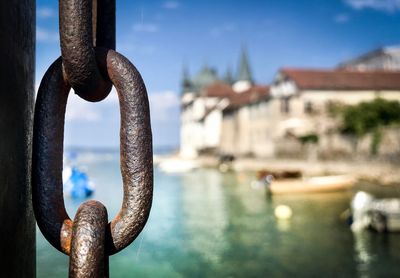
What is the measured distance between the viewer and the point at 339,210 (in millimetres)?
19672

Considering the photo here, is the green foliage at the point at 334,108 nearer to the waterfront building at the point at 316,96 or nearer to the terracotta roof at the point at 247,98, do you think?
the waterfront building at the point at 316,96

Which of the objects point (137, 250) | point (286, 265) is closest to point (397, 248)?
point (286, 265)

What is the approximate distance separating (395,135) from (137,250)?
85.0 ft

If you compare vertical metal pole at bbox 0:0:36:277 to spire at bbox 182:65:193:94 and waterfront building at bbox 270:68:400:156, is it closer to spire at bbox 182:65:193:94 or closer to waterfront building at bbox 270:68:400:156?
waterfront building at bbox 270:68:400:156

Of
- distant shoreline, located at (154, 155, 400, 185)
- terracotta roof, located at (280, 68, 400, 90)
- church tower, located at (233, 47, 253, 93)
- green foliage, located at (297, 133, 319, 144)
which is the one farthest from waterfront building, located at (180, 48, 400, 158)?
church tower, located at (233, 47, 253, 93)

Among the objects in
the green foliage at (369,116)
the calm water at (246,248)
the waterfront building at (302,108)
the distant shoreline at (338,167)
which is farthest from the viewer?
the waterfront building at (302,108)

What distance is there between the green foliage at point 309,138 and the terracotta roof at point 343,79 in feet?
24.4

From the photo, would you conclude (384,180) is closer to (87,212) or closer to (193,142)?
(87,212)

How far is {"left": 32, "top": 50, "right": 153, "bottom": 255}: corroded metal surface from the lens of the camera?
116cm

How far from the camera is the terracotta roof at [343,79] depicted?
47781 millimetres

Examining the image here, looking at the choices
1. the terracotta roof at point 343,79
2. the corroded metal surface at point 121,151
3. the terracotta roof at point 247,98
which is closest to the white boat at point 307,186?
the terracotta roof at point 343,79

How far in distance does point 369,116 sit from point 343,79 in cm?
1290

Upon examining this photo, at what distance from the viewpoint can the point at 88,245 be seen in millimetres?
Answer: 1091

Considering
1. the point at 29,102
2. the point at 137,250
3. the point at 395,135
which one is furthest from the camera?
the point at 395,135
